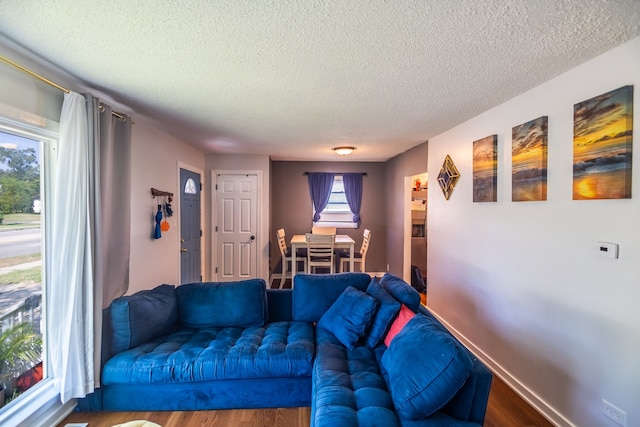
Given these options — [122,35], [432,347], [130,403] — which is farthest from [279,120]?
[130,403]

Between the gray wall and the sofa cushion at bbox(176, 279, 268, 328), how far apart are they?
A: 3.04 m

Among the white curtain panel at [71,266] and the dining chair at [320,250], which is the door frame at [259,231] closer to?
the dining chair at [320,250]

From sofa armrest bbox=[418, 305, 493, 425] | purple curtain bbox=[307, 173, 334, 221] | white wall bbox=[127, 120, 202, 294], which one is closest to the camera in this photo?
sofa armrest bbox=[418, 305, 493, 425]

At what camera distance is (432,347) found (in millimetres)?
1400

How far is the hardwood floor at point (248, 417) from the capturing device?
1.86 m

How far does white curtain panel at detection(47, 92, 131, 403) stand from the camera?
179cm

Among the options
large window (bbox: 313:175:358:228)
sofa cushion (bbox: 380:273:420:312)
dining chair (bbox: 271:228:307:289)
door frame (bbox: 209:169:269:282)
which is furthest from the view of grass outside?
large window (bbox: 313:175:358:228)

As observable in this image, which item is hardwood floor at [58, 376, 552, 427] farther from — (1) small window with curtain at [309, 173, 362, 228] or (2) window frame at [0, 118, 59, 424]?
(1) small window with curtain at [309, 173, 362, 228]

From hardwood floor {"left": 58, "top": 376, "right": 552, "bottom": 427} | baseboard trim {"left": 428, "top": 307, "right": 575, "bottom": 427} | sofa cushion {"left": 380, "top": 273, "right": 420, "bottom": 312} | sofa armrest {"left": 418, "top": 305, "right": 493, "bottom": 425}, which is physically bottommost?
hardwood floor {"left": 58, "top": 376, "right": 552, "bottom": 427}

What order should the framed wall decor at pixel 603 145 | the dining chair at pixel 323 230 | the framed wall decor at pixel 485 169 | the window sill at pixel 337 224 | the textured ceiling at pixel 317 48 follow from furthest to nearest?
the window sill at pixel 337 224, the dining chair at pixel 323 230, the framed wall decor at pixel 485 169, the framed wall decor at pixel 603 145, the textured ceiling at pixel 317 48

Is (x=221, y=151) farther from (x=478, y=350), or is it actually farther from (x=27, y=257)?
(x=478, y=350)

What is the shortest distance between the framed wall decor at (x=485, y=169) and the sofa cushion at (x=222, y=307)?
2241 mm

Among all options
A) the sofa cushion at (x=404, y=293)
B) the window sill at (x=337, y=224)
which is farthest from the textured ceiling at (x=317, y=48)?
the window sill at (x=337, y=224)

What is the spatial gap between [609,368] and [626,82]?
1557 millimetres
